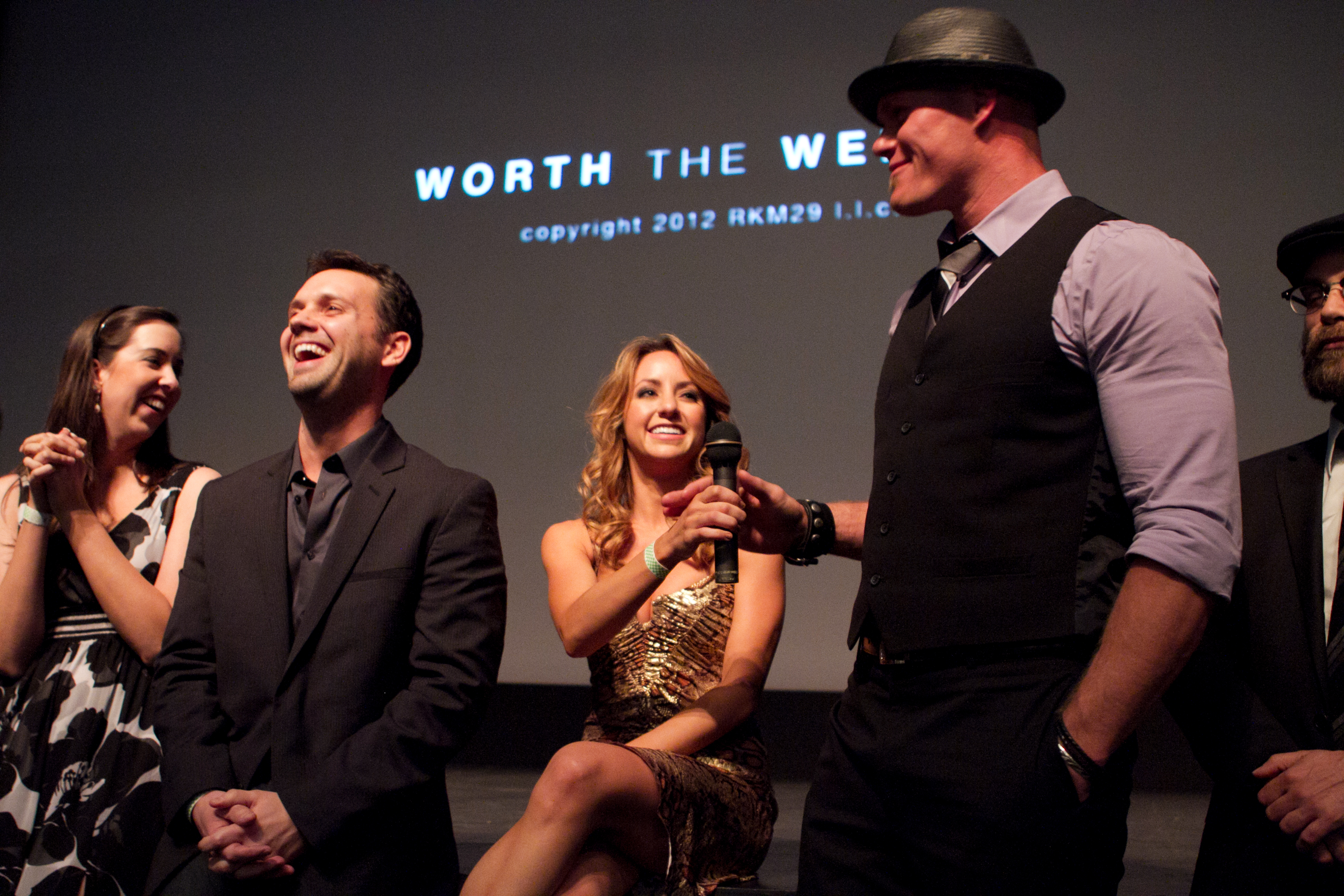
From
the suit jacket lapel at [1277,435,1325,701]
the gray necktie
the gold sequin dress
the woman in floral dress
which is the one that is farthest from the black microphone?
the woman in floral dress

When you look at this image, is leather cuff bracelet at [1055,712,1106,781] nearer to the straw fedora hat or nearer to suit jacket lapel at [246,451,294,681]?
the straw fedora hat

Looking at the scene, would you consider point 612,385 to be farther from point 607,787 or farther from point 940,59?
point 940,59

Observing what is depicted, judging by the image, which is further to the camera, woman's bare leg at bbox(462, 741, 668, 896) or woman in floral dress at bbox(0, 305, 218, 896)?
woman in floral dress at bbox(0, 305, 218, 896)

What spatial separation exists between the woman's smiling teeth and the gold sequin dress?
94 centimetres

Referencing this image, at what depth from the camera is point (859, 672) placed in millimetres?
Result: 1400

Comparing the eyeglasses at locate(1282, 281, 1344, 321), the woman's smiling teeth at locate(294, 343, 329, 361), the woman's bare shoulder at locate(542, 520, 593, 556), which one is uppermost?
the eyeglasses at locate(1282, 281, 1344, 321)

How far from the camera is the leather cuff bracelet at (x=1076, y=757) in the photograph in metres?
1.10

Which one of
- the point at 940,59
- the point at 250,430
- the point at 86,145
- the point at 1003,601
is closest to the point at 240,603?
the point at 1003,601

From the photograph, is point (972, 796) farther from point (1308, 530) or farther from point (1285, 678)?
point (1308, 530)

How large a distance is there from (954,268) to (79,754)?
2018 mm

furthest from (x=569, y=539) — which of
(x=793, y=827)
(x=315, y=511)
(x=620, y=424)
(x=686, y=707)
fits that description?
(x=793, y=827)

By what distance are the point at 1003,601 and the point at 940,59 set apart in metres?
0.73

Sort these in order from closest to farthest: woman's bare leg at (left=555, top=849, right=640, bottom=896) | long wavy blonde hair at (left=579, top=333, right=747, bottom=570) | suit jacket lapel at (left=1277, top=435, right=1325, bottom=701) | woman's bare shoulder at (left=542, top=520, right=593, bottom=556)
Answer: suit jacket lapel at (left=1277, top=435, right=1325, bottom=701), woman's bare leg at (left=555, top=849, right=640, bottom=896), woman's bare shoulder at (left=542, top=520, right=593, bottom=556), long wavy blonde hair at (left=579, top=333, right=747, bottom=570)

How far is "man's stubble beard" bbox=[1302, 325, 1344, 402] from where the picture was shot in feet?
5.33
